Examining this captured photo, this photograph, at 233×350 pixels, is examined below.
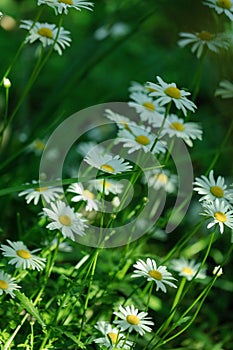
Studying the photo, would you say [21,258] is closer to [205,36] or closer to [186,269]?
[186,269]

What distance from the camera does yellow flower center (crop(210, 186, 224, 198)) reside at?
95cm

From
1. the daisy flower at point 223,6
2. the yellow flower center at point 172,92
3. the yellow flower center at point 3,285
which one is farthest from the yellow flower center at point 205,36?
the yellow flower center at point 3,285

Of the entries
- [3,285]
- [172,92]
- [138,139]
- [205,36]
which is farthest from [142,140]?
[3,285]

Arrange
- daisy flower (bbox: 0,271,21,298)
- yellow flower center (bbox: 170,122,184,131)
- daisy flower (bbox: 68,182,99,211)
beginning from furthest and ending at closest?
yellow flower center (bbox: 170,122,184,131), daisy flower (bbox: 68,182,99,211), daisy flower (bbox: 0,271,21,298)

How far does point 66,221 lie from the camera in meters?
0.93

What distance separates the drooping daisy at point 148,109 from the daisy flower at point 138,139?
0.02 m

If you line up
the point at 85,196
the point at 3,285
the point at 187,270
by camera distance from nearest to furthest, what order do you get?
the point at 3,285, the point at 85,196, the point at 187,270

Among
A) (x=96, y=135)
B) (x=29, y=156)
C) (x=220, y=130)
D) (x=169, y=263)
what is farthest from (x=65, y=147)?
(x=169, y=263)

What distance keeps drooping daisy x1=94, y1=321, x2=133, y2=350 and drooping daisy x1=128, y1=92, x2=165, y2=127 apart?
33 cm

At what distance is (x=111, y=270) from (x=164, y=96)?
301 millimetres

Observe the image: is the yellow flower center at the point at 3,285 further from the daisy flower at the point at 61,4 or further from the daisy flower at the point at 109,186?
the daisy flower at the point at 61,4

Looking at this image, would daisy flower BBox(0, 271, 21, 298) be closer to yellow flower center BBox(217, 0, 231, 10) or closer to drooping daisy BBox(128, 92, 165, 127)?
drooping daisy BBox(128, 92, 165, 127)

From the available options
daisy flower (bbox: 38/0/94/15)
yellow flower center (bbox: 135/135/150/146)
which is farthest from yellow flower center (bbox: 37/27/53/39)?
yellow flower center (bbox: 135/135/150/146)

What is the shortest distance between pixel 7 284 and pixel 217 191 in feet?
1.05
